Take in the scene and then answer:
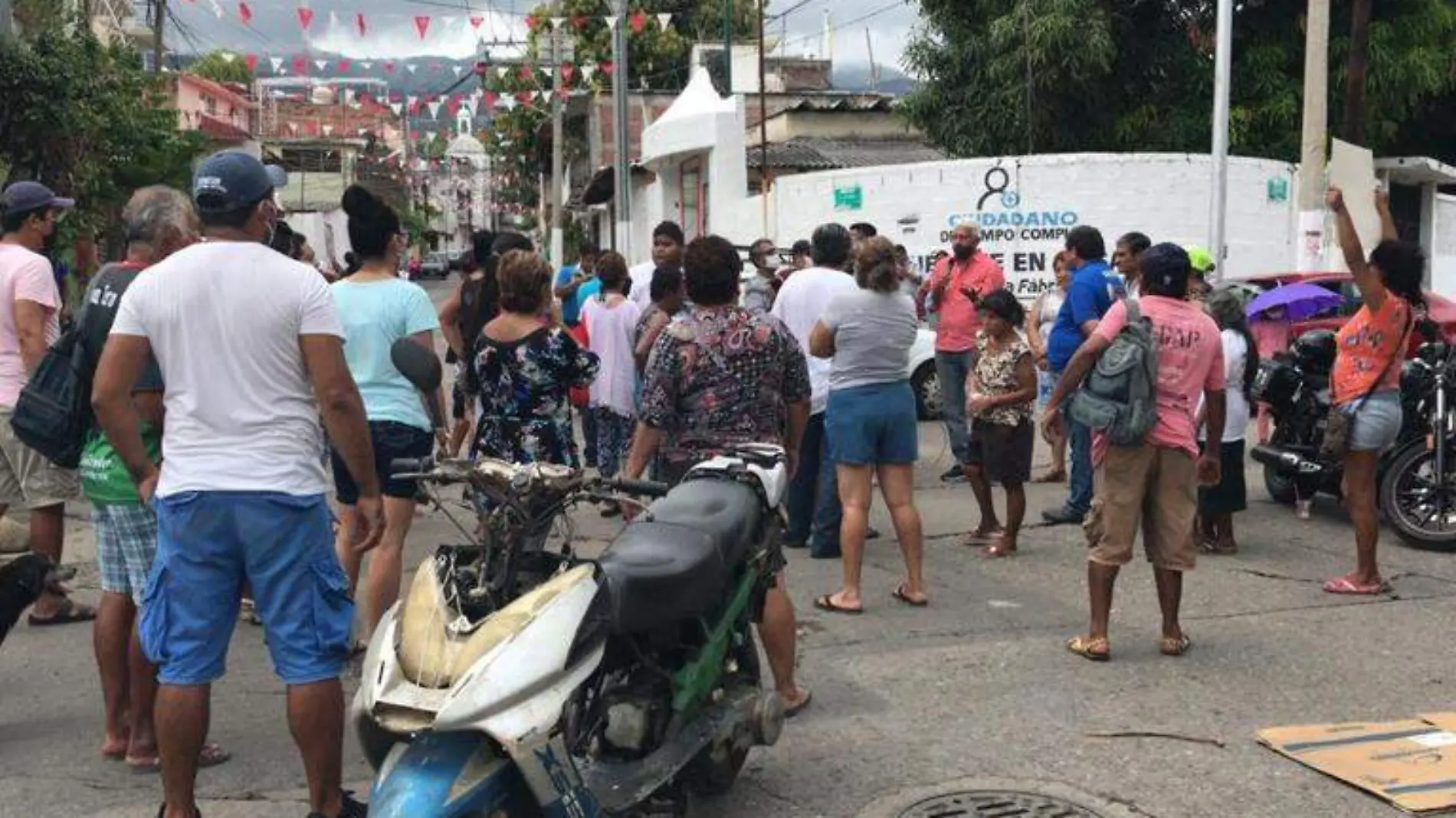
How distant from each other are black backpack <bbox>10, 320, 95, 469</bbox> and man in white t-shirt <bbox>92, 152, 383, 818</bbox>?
0.82 meters

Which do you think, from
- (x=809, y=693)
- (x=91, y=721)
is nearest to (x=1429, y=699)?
(x=809, y=693)

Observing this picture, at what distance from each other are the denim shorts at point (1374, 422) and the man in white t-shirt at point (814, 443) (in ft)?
8.48

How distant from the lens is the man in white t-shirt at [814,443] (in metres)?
7.53

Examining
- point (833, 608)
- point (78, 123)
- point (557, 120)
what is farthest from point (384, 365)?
point (557, 120)

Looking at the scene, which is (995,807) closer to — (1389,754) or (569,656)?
(1389,754)

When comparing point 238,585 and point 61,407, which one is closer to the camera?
point 238,585

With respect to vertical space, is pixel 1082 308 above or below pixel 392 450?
above

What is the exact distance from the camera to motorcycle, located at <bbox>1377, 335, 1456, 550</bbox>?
293 inches

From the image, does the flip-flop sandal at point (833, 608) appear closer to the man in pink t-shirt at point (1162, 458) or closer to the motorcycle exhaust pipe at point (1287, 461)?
the man in pink t-shirt at point (1162, 458)

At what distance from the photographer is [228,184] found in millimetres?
3744

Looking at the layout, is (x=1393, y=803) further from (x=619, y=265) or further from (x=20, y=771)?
(x=619, y=265)

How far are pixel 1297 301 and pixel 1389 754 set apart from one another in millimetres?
7146

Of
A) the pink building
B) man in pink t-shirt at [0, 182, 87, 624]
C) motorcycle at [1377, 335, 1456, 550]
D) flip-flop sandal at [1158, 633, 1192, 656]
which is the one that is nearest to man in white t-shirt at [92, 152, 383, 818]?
man in pink t-shirt at [0, 182, 87, 624]

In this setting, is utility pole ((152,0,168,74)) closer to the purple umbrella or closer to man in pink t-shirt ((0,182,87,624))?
man in pink t-shirt ((0,182,87,624))
